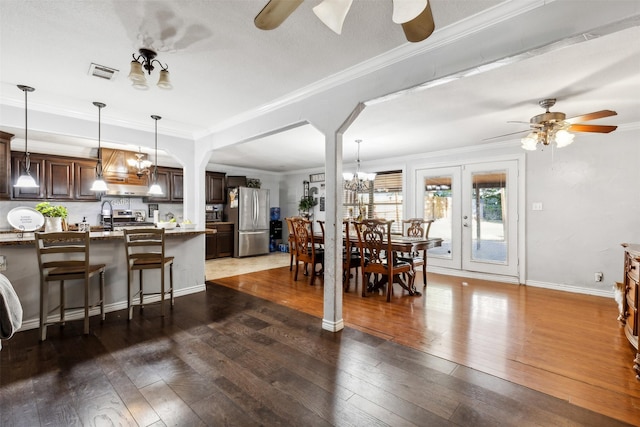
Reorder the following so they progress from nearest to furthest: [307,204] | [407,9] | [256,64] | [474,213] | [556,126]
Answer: [407,9], [256,64], [556,126], [474,213], [307,204]

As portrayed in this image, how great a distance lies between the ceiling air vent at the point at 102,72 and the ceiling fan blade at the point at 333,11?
2313mm

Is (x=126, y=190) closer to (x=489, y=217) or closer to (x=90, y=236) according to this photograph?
(x=90, y=236)

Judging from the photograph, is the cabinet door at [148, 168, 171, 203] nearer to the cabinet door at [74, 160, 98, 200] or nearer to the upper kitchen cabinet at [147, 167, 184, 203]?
the upper kitchen cabinet at [147, 167, 184, 203]

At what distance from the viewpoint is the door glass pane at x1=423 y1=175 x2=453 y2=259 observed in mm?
5629

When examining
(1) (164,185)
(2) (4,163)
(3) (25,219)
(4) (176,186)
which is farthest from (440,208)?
(2) (4,163)

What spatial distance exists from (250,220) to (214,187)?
1217mm

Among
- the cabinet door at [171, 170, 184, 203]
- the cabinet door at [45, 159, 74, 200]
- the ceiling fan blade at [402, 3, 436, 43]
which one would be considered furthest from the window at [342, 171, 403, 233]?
the cabinet door at [45, 159, 74, 200]

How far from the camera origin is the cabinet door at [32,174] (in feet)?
16.4

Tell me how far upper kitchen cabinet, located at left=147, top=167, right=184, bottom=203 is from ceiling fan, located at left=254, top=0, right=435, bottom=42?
243 inches

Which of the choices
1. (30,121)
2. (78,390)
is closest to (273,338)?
(78,390)

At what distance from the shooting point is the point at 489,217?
5129 millimetres

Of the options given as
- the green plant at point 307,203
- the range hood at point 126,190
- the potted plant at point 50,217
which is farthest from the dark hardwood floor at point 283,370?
the green plant at point 307,203

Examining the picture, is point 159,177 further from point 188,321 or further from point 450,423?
point 450,423

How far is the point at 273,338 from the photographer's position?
2736 mm
